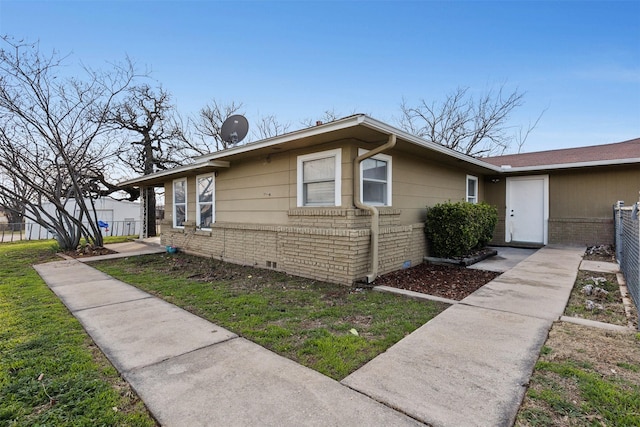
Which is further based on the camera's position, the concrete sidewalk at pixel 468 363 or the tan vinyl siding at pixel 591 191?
the tan vinyl siding at pixel 591 191

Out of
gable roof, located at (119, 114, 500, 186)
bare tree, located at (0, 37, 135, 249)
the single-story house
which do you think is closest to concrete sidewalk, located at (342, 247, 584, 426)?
the single-story house

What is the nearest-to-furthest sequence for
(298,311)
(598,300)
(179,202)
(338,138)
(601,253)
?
(298,311) < (598,300) < (338,138) < (601,253) < (179,202)

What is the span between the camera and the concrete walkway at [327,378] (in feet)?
6.54

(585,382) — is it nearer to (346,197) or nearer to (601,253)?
(346,197)

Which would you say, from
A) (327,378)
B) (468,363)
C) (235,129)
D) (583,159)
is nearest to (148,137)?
(235,129)

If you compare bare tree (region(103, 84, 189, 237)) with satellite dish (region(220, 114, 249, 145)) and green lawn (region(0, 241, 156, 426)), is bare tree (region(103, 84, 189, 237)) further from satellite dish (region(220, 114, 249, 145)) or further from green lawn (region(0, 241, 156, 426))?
green lawn (region(0, 241, 156, 426))

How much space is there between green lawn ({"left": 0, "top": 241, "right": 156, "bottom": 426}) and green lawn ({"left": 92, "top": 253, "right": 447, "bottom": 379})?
1.20m

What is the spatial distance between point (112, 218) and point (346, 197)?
894 inches

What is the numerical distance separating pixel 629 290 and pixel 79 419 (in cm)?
656

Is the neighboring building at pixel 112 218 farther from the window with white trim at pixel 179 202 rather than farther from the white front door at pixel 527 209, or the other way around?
the white front door at pixel 527 209

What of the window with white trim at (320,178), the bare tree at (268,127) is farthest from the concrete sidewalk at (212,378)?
the bare tree at (268,127)

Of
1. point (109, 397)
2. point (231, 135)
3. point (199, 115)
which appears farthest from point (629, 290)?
point (199, 115)

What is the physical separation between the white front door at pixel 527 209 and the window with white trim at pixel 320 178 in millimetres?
7591

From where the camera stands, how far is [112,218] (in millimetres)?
22344
